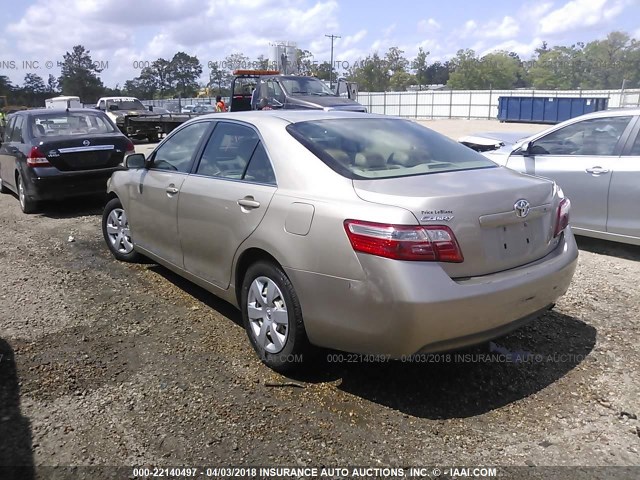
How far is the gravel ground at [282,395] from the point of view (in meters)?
2.74

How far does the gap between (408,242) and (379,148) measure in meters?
1.10

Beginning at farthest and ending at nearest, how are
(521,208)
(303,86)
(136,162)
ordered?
1. (303,86)
2. (136,162)
3. (521,208)

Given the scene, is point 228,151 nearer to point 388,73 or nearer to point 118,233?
point 118,233

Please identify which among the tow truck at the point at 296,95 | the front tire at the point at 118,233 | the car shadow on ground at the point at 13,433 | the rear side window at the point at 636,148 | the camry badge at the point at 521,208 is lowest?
the car shadow on ground at the point at 13,433

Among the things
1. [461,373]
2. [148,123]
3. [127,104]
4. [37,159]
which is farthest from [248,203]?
[127,104]

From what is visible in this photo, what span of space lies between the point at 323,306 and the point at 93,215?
6380 millimetres

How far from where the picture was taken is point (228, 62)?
6900cm

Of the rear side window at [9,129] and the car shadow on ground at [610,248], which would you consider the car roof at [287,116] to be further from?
the rear side window at [9,129]

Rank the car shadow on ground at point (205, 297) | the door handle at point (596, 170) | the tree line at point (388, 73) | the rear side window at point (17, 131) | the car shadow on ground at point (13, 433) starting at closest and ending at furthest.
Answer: the car shadow on ground at point (13, 433), the car shadow on ground at point (205, 297), the door handle at point (596, 170), the rear side window at point (17, 131), the tree line at point (388, 73)

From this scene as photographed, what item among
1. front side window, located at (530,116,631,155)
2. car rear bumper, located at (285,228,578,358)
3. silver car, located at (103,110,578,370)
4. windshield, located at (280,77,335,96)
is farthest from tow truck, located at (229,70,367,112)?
car rear bumper, located at (285,228,578,358)

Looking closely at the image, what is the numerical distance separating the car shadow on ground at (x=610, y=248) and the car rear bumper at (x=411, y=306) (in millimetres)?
3301

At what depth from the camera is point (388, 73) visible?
81.0 metres

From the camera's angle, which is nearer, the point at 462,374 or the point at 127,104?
the point at 462,374

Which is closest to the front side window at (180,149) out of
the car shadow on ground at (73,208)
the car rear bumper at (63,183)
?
the car rear bumper at (63,183)
